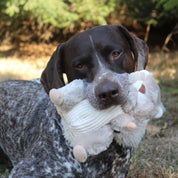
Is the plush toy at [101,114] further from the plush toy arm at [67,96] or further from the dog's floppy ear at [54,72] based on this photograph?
the dog's floppy ear at [54,72]

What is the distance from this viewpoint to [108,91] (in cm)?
205

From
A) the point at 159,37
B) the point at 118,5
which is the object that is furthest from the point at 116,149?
the point at 159,37

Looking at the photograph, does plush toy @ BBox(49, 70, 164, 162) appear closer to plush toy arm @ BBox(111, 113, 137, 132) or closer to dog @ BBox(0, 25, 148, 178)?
plush toy arm @ BBox(111, 113, 137, 132)

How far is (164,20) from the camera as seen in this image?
35.5 ft

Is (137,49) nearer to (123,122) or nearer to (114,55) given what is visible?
(114,55)

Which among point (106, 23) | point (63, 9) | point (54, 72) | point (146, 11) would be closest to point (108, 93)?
point (54, 72)

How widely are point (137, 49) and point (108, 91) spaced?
804 millimetres

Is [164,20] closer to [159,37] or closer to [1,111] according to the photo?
[159,37]

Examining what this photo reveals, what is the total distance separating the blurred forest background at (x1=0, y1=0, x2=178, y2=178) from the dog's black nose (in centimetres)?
132

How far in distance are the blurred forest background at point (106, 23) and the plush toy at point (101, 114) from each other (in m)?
1.24

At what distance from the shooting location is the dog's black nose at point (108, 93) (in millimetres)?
2055

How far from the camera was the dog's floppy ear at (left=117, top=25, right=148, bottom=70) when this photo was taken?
8.83ft

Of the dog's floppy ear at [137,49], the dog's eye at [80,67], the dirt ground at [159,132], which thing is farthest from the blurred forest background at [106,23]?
the dog's eye at [80,67]

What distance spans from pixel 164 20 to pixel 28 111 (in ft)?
27.5
